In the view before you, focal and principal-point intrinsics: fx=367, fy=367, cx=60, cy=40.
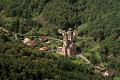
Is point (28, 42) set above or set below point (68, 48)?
above

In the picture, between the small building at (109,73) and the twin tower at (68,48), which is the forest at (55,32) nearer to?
the small building at (109,73)

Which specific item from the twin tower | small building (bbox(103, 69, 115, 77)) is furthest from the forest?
the twin tower

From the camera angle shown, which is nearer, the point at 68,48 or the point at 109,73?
the point at 109,73

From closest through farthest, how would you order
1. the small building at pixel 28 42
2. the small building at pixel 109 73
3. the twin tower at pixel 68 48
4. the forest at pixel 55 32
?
1. the forest at pixel 55 32
2. the small building at pixel 109 73
3. the twin tower at pixel 68 48
4. the small building at pixel 28 42

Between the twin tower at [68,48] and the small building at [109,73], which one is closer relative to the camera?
the small building at [109,73]

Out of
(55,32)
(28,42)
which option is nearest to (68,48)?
(28,42)

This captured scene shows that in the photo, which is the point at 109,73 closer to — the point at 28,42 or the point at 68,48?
the point at 68,48

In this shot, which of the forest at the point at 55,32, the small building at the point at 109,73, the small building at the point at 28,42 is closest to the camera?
the forest at the point at 55,32

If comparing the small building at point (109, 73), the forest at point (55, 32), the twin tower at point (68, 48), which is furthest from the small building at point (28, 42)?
the small building at point (109, 73)

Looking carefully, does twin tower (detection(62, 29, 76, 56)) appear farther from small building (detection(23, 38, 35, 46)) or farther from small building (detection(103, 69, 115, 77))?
small building (detection(103, 69, 115, 77))
